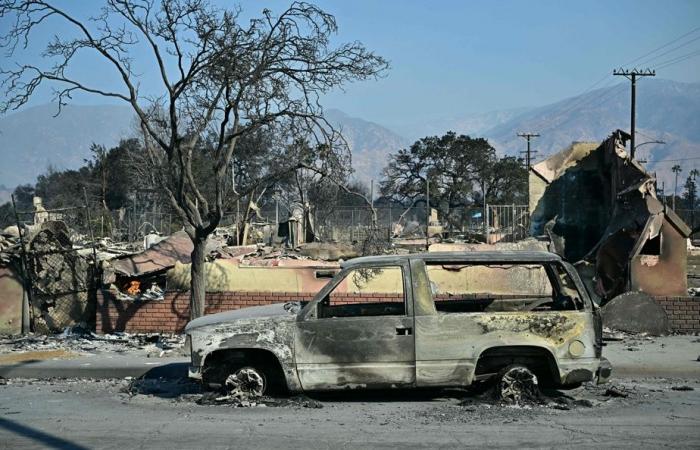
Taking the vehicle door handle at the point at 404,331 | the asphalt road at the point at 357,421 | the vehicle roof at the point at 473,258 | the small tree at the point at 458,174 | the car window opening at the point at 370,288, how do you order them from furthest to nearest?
1. the small tree at the point at 458,174
2. the car window opening at the point at 370,288
3. the vehicle roof at the point at 473,258
4. the vehicle door handle at the point at 404,331
5. the asphalt road at the point at 357,421

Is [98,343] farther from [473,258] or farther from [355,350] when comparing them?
[473,258]

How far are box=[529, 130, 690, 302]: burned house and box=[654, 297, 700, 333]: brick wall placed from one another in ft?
1.95

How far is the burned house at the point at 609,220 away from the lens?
12.9m

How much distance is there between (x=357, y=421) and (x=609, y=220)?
10306 mm

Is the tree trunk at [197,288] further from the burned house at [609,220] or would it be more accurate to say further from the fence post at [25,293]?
the burned house at [609,220]

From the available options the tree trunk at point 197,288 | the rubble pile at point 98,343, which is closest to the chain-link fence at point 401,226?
the tree trunk at point 197,288

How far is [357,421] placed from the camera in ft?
23.7

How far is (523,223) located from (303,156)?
11364mm

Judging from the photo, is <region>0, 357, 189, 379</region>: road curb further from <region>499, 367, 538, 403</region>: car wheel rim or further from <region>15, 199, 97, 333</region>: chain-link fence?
<region>499, 367, 538, 403</region>: car wheel rim

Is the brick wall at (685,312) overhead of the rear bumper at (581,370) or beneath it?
overhead

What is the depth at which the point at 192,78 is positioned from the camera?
11.0 metres

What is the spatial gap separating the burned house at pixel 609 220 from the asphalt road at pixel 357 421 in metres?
4.32

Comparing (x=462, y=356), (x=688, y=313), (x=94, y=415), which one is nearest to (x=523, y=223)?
(x=688, y=313)

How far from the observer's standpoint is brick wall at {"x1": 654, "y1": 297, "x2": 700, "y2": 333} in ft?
40.2
